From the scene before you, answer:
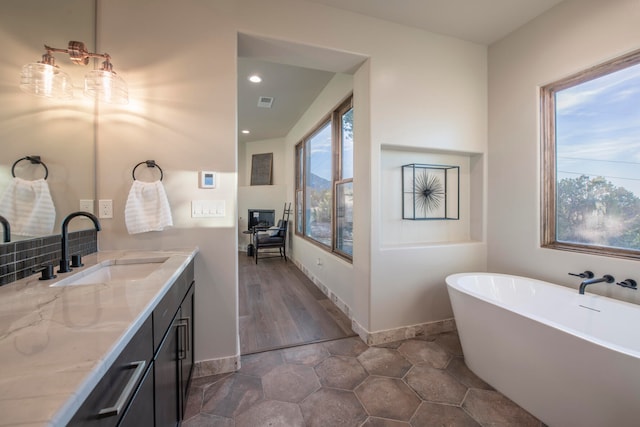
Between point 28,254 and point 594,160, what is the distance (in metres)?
3.57

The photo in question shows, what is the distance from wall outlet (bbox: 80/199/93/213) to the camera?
1660 millimetres

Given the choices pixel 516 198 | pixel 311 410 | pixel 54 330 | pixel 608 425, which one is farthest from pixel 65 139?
pixel 516 198

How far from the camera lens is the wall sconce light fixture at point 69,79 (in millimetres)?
1315

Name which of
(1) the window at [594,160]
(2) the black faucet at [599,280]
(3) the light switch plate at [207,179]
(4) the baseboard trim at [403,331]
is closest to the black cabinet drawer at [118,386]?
(3) the light switch plate at [207,179]

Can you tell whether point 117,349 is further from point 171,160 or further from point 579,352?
point 579,352

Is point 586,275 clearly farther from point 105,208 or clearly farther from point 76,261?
point 105,208

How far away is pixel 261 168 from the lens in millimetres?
6574

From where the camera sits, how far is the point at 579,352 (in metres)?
1.31

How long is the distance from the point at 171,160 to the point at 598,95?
10.6 feet

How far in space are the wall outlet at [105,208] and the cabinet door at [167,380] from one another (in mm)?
993

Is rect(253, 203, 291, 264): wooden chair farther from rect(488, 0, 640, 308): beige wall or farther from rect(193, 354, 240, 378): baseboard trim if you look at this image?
rect(488, 0, 640, 308): beige wall

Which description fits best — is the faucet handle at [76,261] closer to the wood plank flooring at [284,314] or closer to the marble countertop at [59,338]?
the marble countertop at [59,338]

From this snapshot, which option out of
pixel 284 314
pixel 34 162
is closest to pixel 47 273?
pixel 34 162

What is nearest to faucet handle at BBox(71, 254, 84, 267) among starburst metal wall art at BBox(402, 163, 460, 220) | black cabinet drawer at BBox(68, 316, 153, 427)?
black cabinet drawer at BBox(68, 316, 153, 427)
